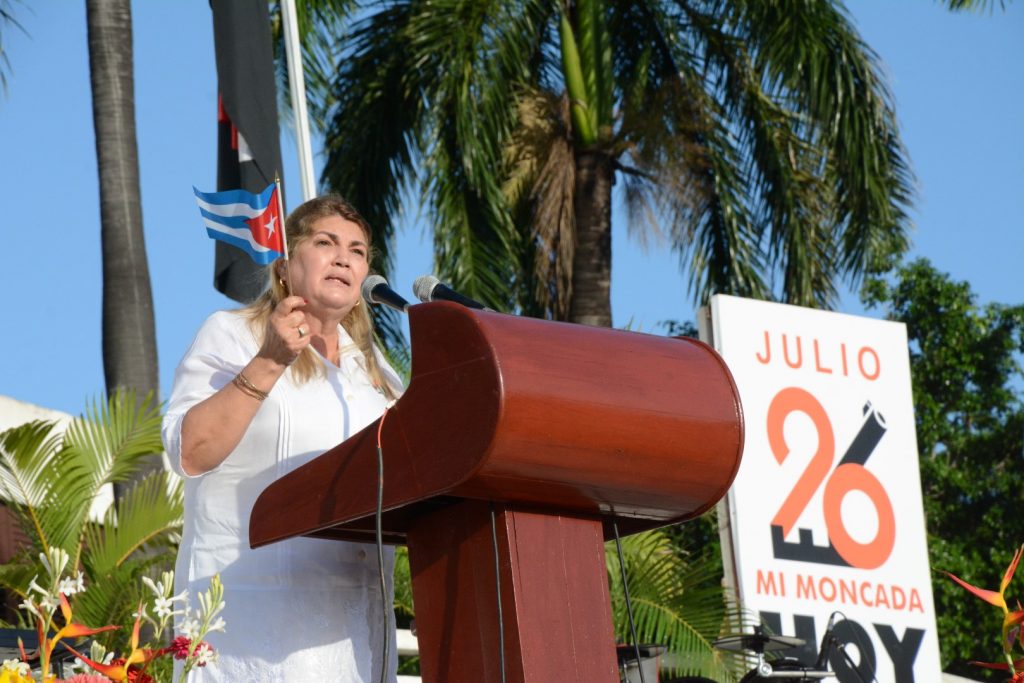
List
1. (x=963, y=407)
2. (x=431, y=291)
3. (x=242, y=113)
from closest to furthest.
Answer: (x=431, y=291), (x=242, y=113), (x=963, y=407)

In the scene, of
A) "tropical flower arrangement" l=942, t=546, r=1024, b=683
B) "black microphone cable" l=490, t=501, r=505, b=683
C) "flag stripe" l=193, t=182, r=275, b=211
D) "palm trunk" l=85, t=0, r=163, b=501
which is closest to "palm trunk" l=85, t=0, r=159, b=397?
"palm trunk" l=85, t=0, r=163, b=501

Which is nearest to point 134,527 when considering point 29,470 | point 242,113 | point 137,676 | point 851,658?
point 29,470

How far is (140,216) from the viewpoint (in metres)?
9.38

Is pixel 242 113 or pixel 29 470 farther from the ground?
pixel 242 113

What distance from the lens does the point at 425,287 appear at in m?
2.53

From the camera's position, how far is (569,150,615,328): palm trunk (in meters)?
12.4

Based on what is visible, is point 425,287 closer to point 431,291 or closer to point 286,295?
point 431,291

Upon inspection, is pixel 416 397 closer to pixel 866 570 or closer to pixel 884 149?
pixel 866 570

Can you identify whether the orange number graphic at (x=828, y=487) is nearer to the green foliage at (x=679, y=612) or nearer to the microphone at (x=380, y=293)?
the green foliage at (x=679, y=612)

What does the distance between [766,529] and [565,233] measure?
644cm

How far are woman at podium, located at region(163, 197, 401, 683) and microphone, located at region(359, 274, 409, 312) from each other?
11 cm

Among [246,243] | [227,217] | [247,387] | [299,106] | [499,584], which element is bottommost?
[499,584]

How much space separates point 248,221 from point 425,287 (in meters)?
0.71

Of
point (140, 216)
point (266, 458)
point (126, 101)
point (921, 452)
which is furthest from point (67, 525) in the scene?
point (921, 452)
